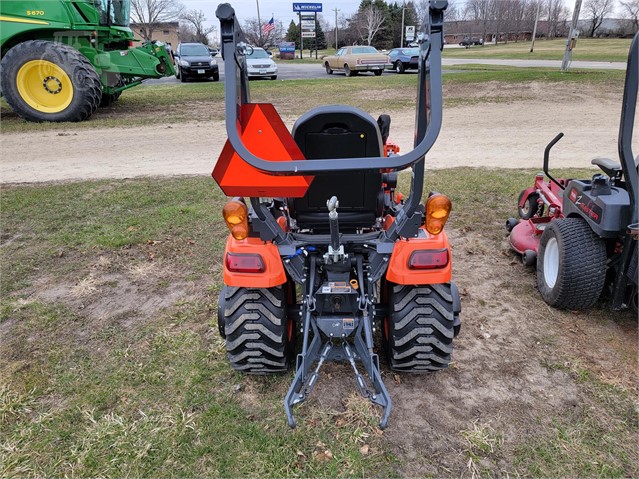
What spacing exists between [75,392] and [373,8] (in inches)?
2275

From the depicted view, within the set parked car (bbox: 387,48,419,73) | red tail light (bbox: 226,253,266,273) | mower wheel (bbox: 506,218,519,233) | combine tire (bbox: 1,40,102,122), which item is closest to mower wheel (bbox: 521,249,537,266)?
mower wheel (bbox: 506,218,519,233)

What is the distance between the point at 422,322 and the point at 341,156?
105 cm

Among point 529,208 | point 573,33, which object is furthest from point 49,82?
point 573,33

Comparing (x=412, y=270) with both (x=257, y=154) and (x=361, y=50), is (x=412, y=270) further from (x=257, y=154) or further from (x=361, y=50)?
(x=361, y=50)

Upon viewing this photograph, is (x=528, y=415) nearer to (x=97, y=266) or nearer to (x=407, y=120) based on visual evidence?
(x=97, y=266)

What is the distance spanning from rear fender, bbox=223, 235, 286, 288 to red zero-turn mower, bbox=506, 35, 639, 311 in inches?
83.3

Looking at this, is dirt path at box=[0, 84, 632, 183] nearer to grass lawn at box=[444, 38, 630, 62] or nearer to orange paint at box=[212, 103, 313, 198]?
orange paint at box=[212, 103, 313, 198]

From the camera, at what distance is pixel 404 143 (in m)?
9.38

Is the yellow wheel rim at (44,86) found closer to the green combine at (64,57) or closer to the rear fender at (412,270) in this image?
the green combine at (64,57)

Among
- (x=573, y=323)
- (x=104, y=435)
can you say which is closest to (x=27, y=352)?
(x=104, y=435)

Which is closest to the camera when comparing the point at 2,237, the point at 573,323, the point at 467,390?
the point at 467,390

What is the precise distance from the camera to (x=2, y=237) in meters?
5.05

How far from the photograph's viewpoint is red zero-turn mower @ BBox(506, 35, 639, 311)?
2.96 meters

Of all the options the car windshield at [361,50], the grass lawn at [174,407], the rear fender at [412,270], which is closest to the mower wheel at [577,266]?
the grass lawn at [174,407]
